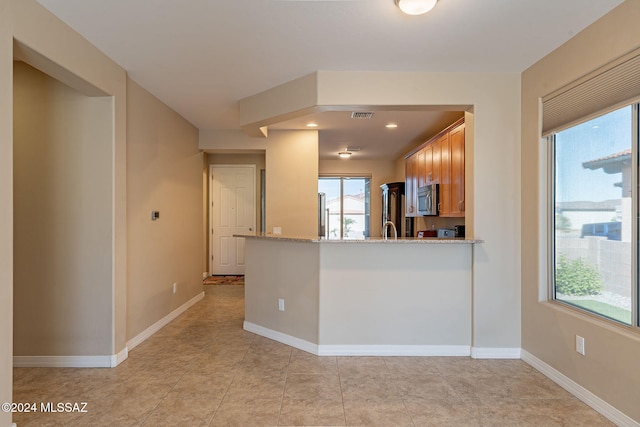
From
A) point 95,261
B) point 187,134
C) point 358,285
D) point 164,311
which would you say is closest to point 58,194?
point 95,261

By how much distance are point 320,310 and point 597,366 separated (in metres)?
1.97

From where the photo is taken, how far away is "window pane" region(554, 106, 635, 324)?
2168 mm

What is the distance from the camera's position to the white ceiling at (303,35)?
2180 millimetres

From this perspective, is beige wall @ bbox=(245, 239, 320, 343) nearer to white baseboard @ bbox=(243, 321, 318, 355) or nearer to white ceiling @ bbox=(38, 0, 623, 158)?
white baseboard @ bbox=(243, 321, 318, 355)

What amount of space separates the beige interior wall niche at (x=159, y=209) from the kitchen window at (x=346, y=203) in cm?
339

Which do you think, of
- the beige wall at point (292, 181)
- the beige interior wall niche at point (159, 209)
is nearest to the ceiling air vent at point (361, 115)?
the beige wall at point (292, 181)

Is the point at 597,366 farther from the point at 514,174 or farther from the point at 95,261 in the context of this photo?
the point at 95,261

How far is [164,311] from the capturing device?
4.14 meters

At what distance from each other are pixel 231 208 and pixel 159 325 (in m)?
3.11

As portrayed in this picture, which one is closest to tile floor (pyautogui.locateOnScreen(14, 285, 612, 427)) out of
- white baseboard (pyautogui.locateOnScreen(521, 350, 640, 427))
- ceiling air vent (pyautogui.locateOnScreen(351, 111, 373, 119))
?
white baseboard (pyautogui.locateOnScreen(521, 350, 640, 427))

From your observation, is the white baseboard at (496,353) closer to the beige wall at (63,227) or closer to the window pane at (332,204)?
the beige wall at (63,227)

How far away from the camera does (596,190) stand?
240 centimetres

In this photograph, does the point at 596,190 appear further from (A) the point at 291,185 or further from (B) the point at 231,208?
(B) the point at 231,208

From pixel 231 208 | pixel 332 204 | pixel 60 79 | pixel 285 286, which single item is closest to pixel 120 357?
pixel 285 286
